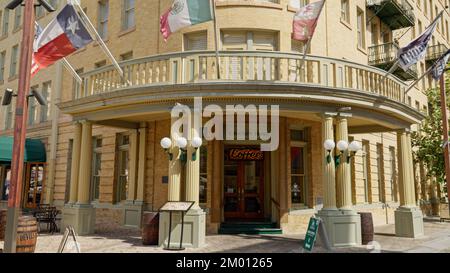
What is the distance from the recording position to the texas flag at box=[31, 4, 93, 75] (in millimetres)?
10883

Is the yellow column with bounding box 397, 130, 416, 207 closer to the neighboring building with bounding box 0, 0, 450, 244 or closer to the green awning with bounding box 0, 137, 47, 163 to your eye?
the neighboring building with bounding box 0, 0, 450, 244

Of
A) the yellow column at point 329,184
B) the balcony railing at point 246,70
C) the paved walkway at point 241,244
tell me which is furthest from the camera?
the balcony railing at point 246,70

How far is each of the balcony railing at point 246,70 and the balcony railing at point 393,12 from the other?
27.9ft

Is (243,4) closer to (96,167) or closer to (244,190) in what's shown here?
(244,190)

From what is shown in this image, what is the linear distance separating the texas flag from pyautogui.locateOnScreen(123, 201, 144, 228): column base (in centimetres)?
692

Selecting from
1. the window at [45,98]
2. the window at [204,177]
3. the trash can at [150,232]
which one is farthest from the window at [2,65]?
the trash can at [150,232]

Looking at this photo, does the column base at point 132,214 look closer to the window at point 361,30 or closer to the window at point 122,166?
the window at point 122,166

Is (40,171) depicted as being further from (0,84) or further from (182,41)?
(182,41)

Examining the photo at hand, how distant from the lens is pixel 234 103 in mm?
11367

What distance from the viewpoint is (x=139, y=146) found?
1617cm

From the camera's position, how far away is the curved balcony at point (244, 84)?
1120cm

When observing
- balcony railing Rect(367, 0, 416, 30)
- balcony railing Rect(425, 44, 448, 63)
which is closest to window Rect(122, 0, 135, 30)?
balcony railing Rect(367, 0, 416, 30)

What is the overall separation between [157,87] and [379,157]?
13443mm

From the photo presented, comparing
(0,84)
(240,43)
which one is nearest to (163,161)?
(240,43)
